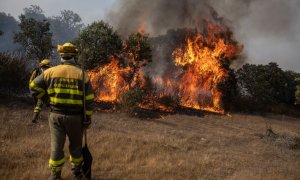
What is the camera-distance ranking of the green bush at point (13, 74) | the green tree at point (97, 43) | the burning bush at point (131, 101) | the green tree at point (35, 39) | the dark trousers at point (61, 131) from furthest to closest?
the green tree at point (35, 39), the green tree at point (97, 43), the burning bush at point (131, 101), the green bush at point (13, 74), the dark trousers at point (61, 131)

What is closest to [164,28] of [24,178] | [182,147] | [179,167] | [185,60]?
[185,60]

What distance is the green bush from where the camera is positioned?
17531 mm

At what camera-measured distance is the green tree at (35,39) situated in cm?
2295

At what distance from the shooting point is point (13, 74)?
A: 1789 cm

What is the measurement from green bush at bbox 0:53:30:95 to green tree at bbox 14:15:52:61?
3.73 m

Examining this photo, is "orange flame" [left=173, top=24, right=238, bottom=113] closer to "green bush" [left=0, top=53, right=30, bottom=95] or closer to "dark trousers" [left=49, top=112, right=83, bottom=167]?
"green bush" [left=0, top=53, right=30, bottom=95]

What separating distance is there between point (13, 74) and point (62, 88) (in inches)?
558

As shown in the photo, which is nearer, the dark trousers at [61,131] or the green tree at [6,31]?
the dark trousers at [61,131]

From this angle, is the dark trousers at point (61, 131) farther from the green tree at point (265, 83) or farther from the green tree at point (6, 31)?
the green tree at point (6, 31)

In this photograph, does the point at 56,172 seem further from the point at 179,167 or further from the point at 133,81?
the point at 133,81

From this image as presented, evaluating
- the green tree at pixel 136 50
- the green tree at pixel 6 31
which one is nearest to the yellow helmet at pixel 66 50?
the green tree at pixel 136 50

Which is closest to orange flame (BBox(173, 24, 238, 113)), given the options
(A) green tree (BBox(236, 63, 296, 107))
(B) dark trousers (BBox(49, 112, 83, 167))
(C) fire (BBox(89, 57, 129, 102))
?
(A) green tree (BBox(236, 63, 296, 107))

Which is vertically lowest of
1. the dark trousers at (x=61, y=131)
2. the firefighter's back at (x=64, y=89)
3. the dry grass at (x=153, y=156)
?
the dry grass at (x=153, y=156)

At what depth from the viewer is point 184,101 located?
2448 centimetres
